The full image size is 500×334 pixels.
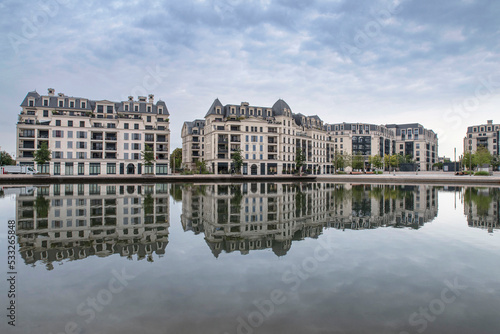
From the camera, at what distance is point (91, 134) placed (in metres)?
80.7

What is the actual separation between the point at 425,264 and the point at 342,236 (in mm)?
4452

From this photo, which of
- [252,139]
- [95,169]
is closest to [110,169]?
[95,169]

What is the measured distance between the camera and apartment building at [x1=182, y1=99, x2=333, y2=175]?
92125 millimetres

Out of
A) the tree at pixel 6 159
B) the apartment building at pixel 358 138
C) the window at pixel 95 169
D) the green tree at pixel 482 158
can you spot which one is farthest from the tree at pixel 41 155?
the green tree at pixel 482 158

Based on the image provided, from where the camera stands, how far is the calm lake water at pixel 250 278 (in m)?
6.34

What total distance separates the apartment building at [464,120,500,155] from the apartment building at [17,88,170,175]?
13675 centimetres

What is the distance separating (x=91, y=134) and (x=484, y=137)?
162 m

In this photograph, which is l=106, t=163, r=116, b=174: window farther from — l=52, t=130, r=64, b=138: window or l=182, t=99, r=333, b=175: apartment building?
l=182, t=99, r=333, b=175: apartment building

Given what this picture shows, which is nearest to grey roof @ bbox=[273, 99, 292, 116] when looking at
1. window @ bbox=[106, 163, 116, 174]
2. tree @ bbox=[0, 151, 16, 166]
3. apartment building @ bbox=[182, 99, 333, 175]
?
apartment building @ bbox=[182, 99, 333, 175]

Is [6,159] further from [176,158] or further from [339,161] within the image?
[339,161]

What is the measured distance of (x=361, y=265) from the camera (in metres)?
9.97

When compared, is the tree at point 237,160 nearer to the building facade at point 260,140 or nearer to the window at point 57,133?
the building facade at point 260,140

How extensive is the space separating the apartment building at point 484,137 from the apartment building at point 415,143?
16660 mm

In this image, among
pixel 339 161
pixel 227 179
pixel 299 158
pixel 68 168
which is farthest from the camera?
pixel 339 161
